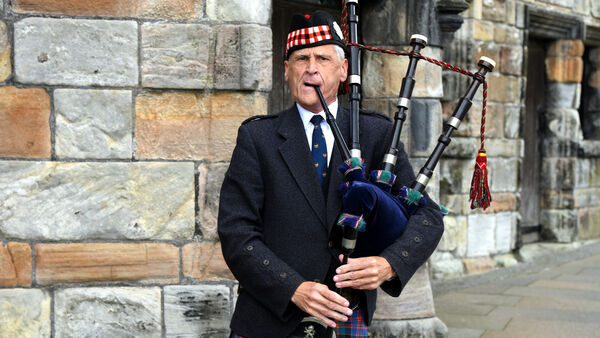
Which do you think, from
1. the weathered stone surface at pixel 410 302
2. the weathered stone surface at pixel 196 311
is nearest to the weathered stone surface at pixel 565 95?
the weathered stone surface at pixel 410 302

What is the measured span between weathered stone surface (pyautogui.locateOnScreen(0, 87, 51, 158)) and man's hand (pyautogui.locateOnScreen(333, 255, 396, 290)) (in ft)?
5.25

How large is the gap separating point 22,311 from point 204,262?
767mm

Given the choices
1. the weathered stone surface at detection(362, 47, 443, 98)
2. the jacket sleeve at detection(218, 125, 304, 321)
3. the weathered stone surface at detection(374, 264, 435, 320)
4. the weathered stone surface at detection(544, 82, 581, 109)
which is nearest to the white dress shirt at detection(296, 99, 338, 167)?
the jacket sleeve at detection(218, 125, 304, 321)

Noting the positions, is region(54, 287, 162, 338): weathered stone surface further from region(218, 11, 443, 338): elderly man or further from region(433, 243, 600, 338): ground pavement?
region(433, 243, 600, 338): ground pavement

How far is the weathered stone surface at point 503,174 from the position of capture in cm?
758

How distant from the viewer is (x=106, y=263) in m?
3.12

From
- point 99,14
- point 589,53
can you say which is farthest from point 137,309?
point 589,53

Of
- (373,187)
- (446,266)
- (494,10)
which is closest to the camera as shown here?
(373,187)

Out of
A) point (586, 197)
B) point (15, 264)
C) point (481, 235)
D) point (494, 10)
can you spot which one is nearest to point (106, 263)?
point (15, 264)

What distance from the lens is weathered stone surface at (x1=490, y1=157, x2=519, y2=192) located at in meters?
7.58

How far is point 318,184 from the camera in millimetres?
2227

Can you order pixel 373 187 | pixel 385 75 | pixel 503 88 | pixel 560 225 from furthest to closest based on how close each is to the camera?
pixel 560 225, pixel 503 88, pixel 385 75, pixel 373 187

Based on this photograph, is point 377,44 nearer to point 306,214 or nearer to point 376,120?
point 376,120

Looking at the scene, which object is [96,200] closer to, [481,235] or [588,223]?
[481,235]
